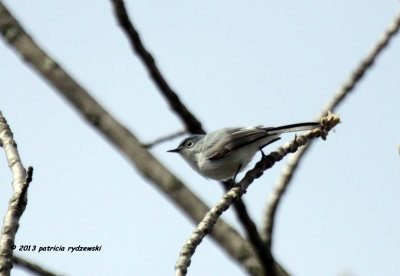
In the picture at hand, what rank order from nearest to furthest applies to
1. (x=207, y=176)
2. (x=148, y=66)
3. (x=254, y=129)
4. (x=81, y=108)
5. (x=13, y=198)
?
(x=13, y=198) < (x=81, y=108) < (x=148, y=66) < (x=254, y=129) < (x=207, y=176)

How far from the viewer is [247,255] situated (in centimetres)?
284

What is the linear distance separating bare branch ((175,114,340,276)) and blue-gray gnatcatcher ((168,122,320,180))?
98 cm

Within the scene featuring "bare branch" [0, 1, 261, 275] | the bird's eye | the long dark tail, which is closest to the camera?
"bare branch" [0, 1, 261, 275]

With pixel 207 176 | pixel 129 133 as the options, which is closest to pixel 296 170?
pixel 207 176

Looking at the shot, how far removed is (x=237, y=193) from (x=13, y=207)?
3.13ft

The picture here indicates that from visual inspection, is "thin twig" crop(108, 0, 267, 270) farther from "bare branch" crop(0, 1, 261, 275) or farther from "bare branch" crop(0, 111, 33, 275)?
"bare branch" crop(0, 111, 33, 275)

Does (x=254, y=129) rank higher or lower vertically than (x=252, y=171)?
higher

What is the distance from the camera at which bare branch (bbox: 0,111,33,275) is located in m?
2.21

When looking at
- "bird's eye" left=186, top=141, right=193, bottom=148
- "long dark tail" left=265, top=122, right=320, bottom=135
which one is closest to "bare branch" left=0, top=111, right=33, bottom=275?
"long dark tail" left=265, top=122, right=320, bottom=135

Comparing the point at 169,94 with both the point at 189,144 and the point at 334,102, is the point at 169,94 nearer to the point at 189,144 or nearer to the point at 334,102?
the point at 334,102

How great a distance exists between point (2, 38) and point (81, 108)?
55cm

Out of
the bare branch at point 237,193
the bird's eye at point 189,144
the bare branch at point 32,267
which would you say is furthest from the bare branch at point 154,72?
the bird's eye at point 189,144

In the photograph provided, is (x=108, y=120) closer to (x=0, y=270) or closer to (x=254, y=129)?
(x=0, y=270)

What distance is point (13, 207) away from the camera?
7.75 feet
